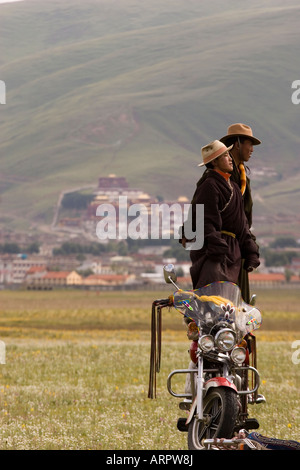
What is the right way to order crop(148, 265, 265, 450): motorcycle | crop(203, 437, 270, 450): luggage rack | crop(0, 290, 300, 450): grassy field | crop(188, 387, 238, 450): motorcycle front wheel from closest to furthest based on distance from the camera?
crop(203, 437, 270, 450): luggage rack → crop(188, 387, 238, 450): motorcycle front wheel → crop(148, 265, 265, 450): motorcycle → crop(0, 290, 300, 450): grassy field

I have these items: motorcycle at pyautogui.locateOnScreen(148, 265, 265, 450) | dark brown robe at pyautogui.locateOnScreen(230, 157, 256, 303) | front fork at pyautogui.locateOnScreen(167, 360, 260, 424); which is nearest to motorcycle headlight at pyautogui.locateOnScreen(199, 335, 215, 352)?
motorcycle at pyautogui.locateOnScreen(148, 265, 265, 450)

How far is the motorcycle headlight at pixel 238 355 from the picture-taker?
27.6ft

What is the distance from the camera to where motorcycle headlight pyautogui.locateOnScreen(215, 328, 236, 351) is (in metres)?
8.36

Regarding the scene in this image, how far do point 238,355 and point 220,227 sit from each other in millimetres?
1344

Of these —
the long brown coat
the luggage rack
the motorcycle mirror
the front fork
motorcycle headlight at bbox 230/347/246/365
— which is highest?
the long brown coat

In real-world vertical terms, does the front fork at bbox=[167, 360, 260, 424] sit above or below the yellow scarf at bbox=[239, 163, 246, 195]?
below

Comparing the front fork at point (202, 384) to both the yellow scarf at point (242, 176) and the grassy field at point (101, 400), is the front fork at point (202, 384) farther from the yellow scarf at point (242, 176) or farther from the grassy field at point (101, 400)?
the yellow scarf at point (242, 176)

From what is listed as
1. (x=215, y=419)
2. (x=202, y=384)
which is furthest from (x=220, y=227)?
(x=215, y=419)

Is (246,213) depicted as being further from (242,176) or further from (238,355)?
(238,355)

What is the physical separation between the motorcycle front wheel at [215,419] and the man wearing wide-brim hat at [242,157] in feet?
5.73

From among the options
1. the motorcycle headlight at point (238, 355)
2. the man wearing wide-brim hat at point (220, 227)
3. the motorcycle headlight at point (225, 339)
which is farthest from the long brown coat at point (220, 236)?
the motorcycle headlight at point (238, 355)

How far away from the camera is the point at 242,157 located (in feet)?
33.1

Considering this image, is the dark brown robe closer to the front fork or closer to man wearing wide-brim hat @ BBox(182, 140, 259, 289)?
man wearing wide-brim hat @ BBox(182, 140, 259, 289)
